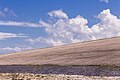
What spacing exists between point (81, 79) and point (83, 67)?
1592 cm

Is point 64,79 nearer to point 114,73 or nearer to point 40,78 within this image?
point 40,78

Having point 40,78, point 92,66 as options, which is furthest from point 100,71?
point 40,78

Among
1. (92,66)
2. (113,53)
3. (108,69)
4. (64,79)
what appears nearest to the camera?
(64,79)

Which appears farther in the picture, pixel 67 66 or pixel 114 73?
pixel 67 66

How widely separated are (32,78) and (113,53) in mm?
27406

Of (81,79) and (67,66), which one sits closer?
(81,79)

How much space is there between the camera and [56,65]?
61375 mm

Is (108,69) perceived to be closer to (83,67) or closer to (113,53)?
(83,67)

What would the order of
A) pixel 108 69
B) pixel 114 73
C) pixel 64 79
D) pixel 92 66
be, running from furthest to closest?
pixel 92 66
pixel 108 69
pixel 114 73
pixel 64 79

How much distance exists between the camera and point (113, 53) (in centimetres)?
6431

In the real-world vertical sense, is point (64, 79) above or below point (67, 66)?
below

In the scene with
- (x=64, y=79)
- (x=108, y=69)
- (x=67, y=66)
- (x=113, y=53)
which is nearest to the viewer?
(x=64, y=79)

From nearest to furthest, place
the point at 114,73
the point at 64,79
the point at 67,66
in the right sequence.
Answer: the point at 64,79, the point at 114,73, the point at 67,66

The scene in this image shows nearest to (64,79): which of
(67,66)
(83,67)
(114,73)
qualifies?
(114,73)
